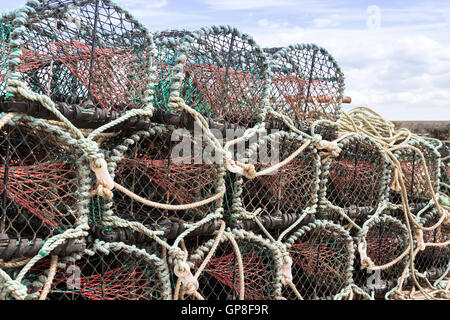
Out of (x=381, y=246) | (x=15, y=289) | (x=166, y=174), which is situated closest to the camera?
(x=15, y=289)

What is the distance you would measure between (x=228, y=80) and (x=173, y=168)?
51 cm

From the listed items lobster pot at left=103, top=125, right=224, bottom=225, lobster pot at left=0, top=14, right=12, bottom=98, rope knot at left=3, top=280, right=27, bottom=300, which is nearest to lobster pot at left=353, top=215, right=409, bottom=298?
lobster pot at left=103, top=125, right=224, bottom=225

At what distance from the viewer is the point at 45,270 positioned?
185 cm

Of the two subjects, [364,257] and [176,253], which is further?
[364,257]

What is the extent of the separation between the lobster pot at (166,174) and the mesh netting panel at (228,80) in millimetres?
280

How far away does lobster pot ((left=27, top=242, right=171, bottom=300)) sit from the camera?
6.31ft

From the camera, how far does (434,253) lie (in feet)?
12.3

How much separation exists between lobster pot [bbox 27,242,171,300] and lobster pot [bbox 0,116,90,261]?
17 centimetres

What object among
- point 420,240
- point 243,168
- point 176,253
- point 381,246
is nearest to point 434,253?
point 420,240

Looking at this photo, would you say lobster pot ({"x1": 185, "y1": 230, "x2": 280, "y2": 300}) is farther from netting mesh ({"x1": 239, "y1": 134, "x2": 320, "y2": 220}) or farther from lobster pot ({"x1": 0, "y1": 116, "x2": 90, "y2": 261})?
lobster pot ({"x1": 0, "y1": 116, "x2": 90, "y2": 261})

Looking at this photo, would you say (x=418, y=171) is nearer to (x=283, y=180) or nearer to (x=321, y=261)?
(x=321, y=261)

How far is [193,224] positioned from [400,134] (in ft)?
5.88

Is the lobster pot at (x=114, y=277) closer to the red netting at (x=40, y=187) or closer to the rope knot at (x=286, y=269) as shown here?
the red netting at (x=40, y=187)

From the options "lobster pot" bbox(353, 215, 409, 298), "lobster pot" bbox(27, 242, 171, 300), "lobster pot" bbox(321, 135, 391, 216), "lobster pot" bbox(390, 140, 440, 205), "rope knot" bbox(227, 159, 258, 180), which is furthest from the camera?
"lobster pot" bbox(390, 140, 440, 205)
